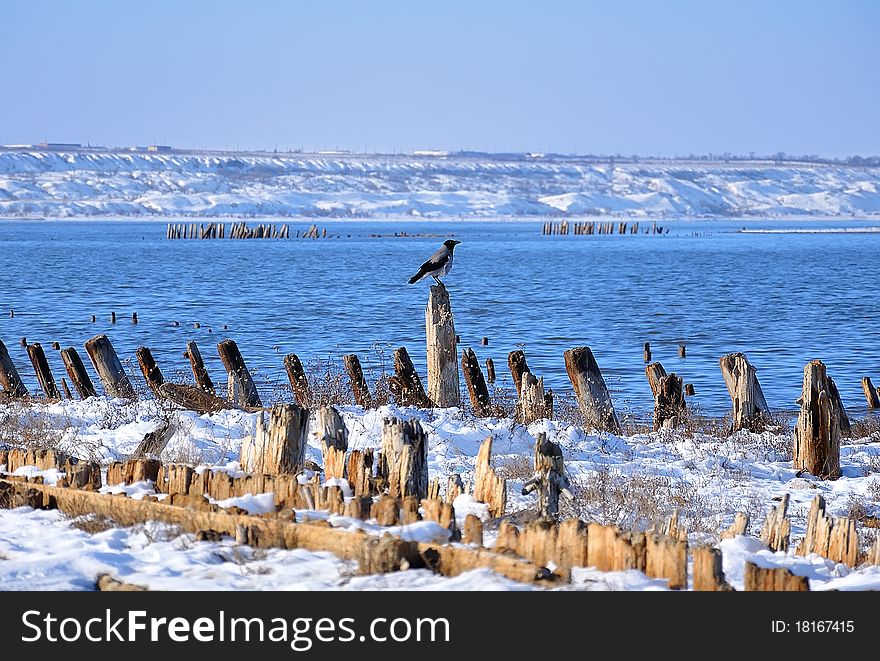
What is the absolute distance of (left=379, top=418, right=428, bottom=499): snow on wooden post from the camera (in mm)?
7367

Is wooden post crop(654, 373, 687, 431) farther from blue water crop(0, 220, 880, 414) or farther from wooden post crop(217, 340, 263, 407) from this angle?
wooden post crop(217, 340, 263, 407)

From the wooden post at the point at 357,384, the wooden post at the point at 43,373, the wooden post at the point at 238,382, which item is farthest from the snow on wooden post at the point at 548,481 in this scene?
the wooden post at the point at 43,373

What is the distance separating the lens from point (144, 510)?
6840mm

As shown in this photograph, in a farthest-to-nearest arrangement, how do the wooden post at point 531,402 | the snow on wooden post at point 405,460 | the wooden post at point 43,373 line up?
the wooden post at point 43,373, the wooden post at point 531,402, the snow on wooden post at point 405,460

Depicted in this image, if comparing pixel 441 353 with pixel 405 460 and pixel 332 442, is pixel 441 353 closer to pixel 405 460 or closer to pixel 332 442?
pixel 332 442

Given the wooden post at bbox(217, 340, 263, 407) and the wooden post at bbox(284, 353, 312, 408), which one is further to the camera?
the wooden post at bbox(217, 340, 263, 407)

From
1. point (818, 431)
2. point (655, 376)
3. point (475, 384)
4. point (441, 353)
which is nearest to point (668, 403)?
point (655, 376)

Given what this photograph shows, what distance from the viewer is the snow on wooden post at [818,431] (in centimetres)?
1118

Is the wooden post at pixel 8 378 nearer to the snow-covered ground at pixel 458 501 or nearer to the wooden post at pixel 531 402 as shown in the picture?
the snow-covered ground at pixel 458 501

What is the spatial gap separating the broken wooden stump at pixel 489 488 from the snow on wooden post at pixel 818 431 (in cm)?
472

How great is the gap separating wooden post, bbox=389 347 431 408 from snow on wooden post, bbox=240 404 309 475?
5.95m

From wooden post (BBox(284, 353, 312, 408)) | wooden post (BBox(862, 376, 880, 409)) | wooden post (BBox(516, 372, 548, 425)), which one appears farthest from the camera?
wooden post (BBox(862, 376, 880, 409))

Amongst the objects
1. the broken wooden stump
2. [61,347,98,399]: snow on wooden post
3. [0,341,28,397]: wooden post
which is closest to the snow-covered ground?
the broken wooden stump
